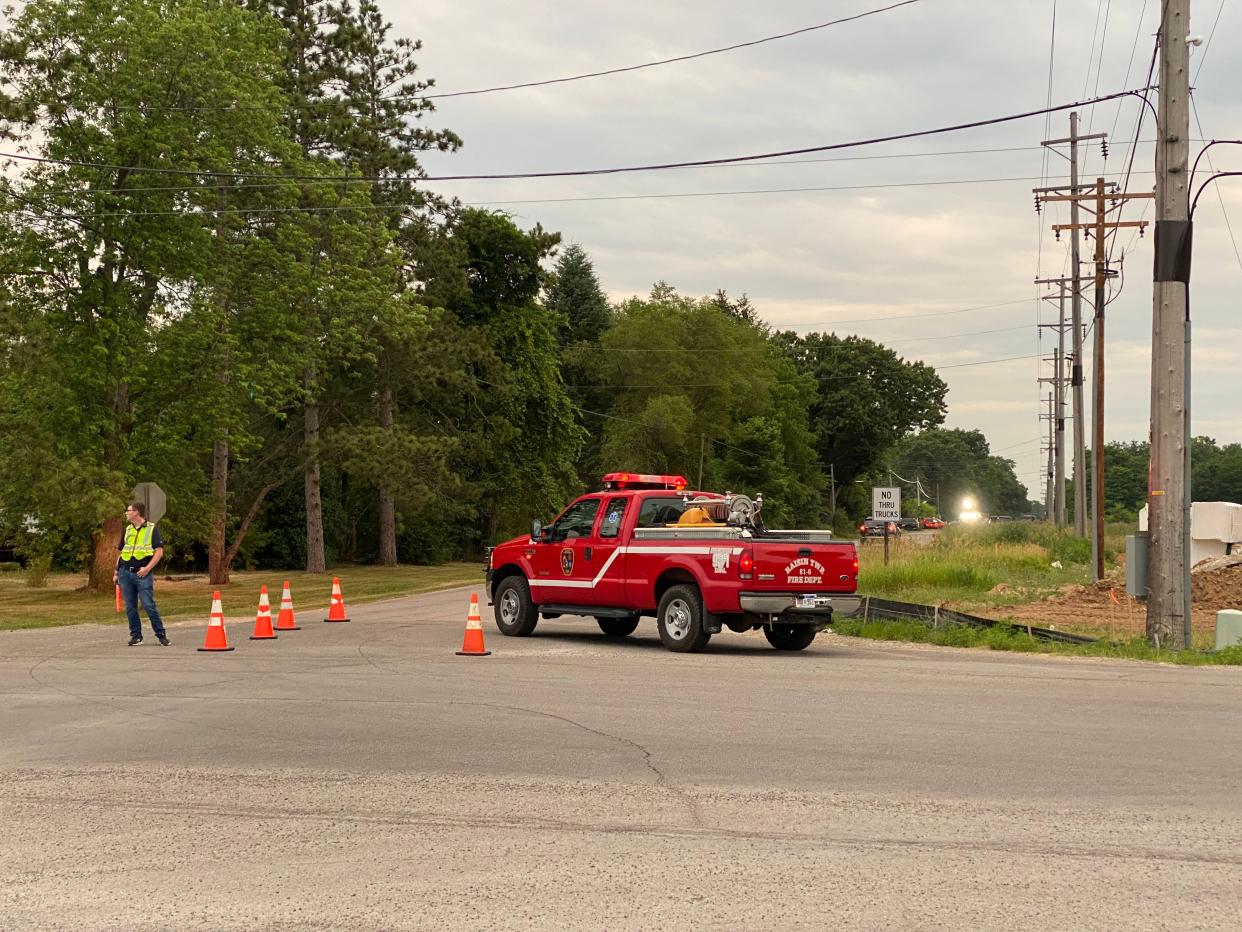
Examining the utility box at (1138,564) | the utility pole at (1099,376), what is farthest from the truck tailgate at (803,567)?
the utility pole at (1099,376)

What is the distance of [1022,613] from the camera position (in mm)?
26344

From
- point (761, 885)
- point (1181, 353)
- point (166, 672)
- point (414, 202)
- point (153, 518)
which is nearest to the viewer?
point (761, 885)

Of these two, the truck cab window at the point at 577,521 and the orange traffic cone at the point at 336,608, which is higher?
the truck cab window at the point at 577,521

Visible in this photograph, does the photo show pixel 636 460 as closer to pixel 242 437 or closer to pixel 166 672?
pixel 242 437

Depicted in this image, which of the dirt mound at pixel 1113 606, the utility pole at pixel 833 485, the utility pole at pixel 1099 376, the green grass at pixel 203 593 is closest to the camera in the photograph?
the dirt mound at pixel 1113 606

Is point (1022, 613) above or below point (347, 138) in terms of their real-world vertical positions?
below

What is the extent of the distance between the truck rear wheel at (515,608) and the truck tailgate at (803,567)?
4.50 meters

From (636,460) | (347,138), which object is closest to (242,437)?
(347,138)

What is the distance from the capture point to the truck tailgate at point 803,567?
17.8 metres

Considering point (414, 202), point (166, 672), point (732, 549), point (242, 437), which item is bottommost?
point (166, 672)

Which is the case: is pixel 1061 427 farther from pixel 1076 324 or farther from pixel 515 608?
pixel 515 608

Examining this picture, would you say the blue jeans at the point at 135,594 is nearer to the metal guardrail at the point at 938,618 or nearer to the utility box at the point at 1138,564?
the metal guardrail at the point at 938,618

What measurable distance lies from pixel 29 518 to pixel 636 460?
52223mm

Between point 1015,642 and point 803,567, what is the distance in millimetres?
3669
